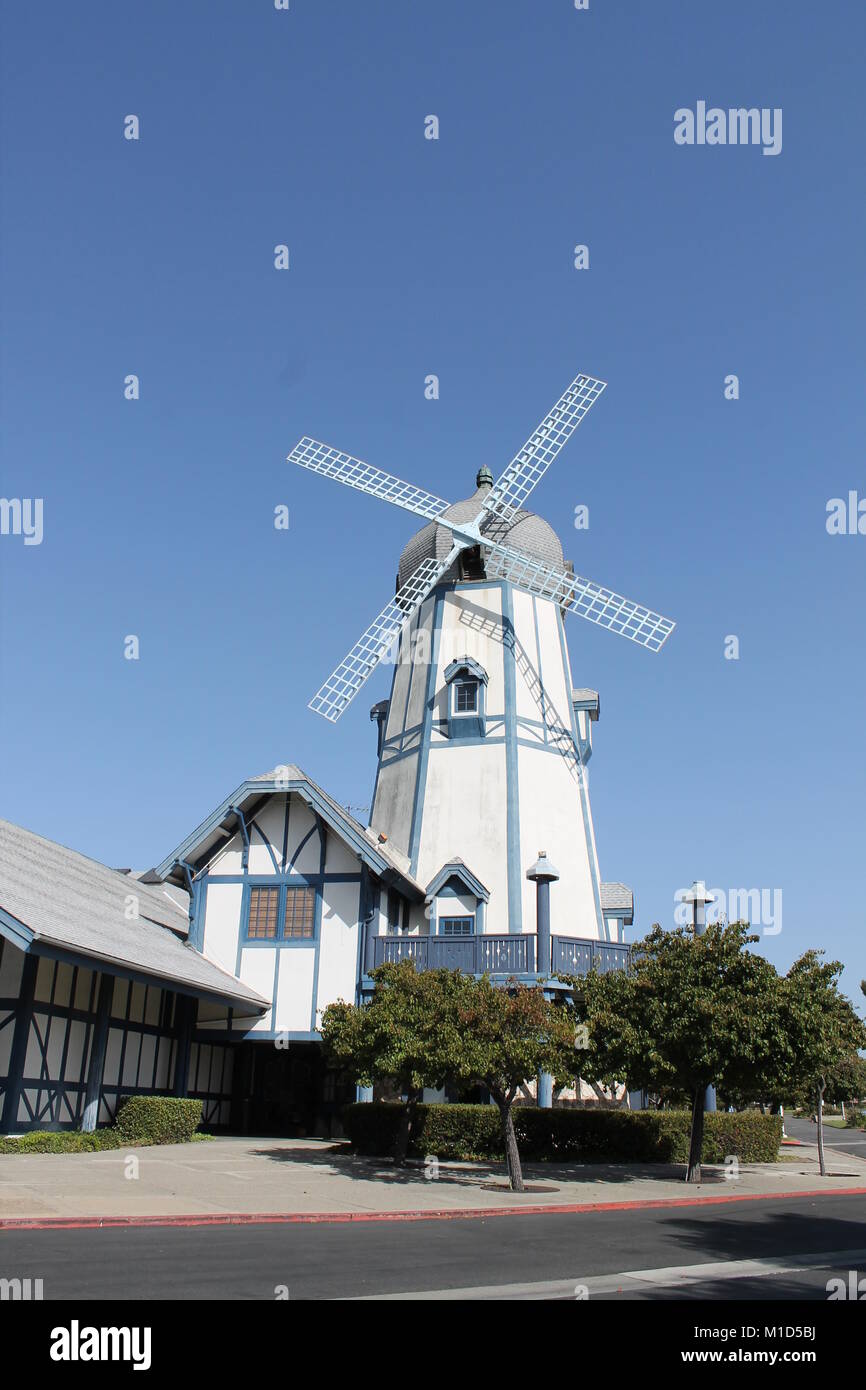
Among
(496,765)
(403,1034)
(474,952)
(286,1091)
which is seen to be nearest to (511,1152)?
(403,1034)

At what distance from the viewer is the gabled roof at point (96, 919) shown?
1947cm

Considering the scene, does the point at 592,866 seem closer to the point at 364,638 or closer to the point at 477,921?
the point at 477,921

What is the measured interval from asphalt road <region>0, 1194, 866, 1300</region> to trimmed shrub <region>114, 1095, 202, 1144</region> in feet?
33.5

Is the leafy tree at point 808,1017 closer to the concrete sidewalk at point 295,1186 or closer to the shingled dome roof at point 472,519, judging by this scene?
the concrete sidewalk at point 295,1186

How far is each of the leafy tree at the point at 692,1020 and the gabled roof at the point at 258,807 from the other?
7036mm

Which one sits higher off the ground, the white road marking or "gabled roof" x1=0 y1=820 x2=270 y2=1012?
"gabled roof" x1=0 y1=820 x2=270 y2=1012

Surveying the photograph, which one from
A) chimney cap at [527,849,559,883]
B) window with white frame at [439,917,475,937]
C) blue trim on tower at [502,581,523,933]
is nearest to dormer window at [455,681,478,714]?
blue trim on tower at [502,581,523,933]

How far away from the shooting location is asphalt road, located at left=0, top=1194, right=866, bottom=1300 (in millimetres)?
9602

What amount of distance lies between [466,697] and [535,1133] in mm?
13177

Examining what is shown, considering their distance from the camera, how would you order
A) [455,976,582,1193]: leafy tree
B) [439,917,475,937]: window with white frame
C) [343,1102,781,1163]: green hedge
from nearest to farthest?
[455,976,582,1193]: leafy tree → [343,1102,781,1163]: green hedge → [439,917,475,937]: window with white frame

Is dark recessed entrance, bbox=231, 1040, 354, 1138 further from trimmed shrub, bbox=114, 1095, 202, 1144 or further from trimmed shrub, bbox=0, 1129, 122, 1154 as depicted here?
trimmed shrub, bbox=0, 1129, 122, 1154

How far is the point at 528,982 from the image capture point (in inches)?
1016

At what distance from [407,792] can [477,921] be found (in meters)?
5.06
